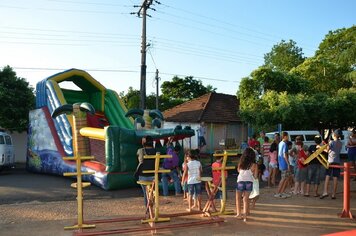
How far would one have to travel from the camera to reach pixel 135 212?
29.6ft

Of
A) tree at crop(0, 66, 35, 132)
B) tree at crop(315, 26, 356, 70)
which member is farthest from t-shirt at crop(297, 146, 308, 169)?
tree at crop(315, 26, 356, 70)

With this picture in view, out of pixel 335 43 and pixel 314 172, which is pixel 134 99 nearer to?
pixel 335 43

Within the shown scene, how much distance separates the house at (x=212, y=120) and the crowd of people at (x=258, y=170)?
14.2 metres

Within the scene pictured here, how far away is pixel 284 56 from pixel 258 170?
118 feet

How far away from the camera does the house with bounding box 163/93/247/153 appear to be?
29.4 m

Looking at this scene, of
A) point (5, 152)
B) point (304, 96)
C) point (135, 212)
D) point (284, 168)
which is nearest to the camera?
point (135, 212)

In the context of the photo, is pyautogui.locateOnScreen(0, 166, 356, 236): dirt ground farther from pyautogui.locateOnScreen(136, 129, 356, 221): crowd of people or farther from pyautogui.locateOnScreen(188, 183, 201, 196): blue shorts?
pyautogui.locateOnScreen(188, 183, 201, 196): blue shorts

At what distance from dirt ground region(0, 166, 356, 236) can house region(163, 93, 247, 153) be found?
16835 mm

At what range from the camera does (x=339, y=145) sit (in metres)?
10.9

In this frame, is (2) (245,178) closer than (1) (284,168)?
Yes

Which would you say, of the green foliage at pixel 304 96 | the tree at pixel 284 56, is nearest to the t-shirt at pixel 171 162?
the green foliage at pixel 304 96

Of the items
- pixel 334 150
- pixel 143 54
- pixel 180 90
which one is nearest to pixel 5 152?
pixel 143 54

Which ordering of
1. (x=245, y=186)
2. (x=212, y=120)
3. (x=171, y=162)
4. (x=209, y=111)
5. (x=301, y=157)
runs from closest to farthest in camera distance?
(x=245, y=186) → (x=171, y=162) → (x=301, y=157) → (x=212, y=120) → (x=209, y=111)

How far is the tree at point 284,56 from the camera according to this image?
44.5 m
